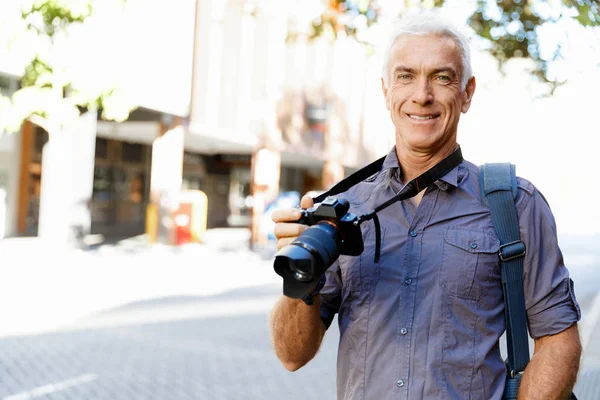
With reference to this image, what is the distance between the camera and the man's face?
204cm

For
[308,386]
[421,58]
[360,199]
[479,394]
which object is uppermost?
[421,58]

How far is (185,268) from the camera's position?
16.6m

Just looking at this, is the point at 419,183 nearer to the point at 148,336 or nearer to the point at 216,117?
the point at 148,336

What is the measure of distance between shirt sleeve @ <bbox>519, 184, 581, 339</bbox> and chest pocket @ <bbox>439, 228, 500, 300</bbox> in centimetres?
9

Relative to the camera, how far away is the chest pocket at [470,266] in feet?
6.34

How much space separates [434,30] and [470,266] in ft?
1.98

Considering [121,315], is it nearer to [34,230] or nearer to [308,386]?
[308,386]

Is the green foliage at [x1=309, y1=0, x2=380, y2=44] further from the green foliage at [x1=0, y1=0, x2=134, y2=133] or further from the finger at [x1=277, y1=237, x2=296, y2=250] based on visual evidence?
the green foliage at [x1=0, y1=0, x2=134, y2=133]

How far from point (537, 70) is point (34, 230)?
753 inches

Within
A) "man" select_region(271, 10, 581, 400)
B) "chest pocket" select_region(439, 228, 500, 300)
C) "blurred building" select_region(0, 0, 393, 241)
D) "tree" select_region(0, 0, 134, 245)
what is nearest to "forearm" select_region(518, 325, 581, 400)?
"man" select_region(271, 10, 581, 400)

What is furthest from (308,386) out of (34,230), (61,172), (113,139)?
(113,139)

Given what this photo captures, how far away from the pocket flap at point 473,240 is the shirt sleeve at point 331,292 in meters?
0.32

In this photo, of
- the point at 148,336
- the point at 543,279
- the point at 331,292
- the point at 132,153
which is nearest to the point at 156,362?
the point at 148,336

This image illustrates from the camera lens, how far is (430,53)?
80.5 inches
